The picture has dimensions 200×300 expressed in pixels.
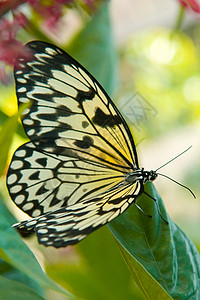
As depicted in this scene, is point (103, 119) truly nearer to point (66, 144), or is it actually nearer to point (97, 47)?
point (66, 144)

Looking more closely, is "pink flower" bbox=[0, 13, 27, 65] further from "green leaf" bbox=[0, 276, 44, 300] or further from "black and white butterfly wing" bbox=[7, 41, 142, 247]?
"green leaf" bbox=[0, 276, 44, 300]

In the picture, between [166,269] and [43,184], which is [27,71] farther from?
[166,269]

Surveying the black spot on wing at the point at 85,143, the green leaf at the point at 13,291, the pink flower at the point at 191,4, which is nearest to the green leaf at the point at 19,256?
the green leaf at the point at 13,291

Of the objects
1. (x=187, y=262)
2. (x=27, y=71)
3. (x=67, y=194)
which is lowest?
(x=187, y=262)

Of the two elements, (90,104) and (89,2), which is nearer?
(90,104)

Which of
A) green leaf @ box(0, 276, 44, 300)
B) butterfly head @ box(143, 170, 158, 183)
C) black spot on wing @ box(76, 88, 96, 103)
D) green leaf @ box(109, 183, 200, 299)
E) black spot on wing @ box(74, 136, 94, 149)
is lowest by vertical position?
green leaf @ box(109, 183, 200, 299)

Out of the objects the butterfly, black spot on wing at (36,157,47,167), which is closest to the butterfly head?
the butterfly

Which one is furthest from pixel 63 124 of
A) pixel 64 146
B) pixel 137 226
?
pixel 137 226

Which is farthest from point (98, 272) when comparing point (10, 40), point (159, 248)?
point (10, 40)
